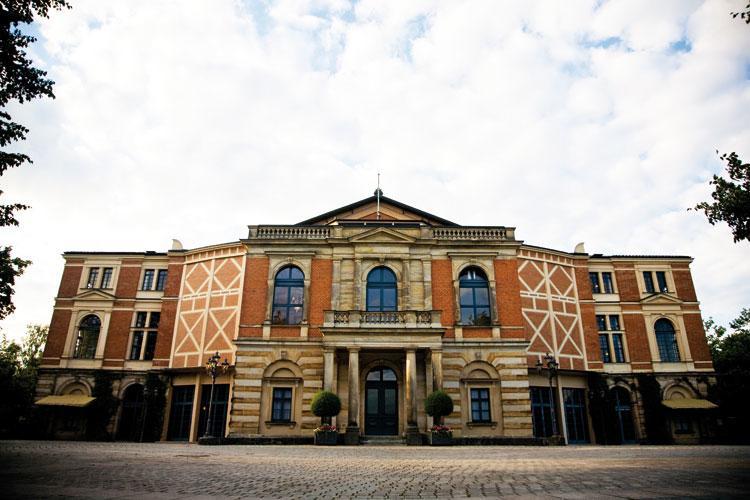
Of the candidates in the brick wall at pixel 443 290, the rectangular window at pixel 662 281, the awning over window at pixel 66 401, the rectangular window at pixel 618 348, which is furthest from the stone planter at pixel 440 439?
the awning over window at pixel 66 401

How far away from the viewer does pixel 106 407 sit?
29281mm

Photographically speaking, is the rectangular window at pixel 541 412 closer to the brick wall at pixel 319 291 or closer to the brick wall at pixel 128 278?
the brick wall at pixel 319 291

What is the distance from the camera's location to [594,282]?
3309 cm

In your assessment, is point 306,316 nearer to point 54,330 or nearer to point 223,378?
point 223,378

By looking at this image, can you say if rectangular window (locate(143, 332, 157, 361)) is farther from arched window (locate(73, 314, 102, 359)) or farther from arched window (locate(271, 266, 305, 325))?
arched window (locate(271, 266, 305, 325))

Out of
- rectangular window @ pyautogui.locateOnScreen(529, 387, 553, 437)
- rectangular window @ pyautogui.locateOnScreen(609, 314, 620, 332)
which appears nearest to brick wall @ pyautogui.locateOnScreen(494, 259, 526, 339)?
rectangular window @ pyautogui.locateOnScreen(529, 387, 553, 437)

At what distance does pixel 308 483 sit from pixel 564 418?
25.1 metres

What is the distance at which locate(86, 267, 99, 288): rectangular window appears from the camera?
3255 centimetres

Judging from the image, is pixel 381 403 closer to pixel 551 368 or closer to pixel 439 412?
pixel 439 412

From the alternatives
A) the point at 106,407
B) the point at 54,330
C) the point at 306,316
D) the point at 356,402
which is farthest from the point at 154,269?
the point at 356,402

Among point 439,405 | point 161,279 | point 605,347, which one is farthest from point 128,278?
point 605,347

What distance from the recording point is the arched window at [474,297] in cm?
2606

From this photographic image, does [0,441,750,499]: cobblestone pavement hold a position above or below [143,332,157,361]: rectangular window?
below

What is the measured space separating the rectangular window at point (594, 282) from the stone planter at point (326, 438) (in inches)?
839
